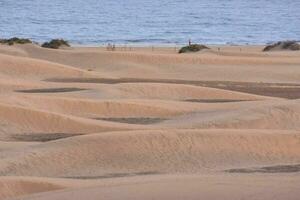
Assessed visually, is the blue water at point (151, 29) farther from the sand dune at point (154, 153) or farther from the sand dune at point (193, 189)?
the sand dune at point (193, 189)

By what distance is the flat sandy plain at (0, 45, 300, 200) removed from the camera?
12.2 metres

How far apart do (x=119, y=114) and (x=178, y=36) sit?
4594cm

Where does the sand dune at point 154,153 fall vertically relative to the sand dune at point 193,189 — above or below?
below

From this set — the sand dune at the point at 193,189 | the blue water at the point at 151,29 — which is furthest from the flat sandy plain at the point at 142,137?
the blue water at the point at 151,29

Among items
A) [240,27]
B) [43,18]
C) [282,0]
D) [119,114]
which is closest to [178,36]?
[240,27]

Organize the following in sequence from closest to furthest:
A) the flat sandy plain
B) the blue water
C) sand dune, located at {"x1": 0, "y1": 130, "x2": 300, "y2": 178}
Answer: the flat sandy plain < sand dune, located at {"x1": 0, "y1": 130, "x2": 300, "y2": 178} < the blue water

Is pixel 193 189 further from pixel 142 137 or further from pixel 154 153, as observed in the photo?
pixel 142 137

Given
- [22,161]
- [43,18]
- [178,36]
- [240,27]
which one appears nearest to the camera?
[22,161]

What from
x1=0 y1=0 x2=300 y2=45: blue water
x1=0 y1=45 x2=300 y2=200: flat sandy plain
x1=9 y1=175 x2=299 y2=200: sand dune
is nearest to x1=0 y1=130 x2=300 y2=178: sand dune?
x1=0 y1=45 x2=300 y2=200: flat sandy plain

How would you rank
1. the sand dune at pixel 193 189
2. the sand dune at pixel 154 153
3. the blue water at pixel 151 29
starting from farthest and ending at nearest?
the blue water at pixel 151 29 → the sand dune at pixel 154 153 → the sand dune at pixel 193 189

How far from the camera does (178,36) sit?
219ft

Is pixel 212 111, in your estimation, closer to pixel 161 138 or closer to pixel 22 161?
pixel 161 138

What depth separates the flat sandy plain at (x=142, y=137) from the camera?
1219cm

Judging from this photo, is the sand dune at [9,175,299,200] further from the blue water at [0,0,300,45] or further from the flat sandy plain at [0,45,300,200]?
the blue water at [0,0,300,45]
